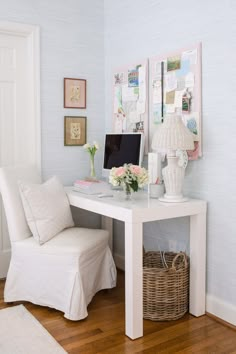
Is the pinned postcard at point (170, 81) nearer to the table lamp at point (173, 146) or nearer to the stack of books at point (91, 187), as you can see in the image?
the table lamp at point (173, 146)

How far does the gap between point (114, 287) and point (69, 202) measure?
72cm

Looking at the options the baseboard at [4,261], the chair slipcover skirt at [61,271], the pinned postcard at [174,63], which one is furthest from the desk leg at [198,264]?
the baseboard at [4,261]

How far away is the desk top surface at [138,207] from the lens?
2.29 m

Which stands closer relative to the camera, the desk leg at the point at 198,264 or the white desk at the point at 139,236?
the white desk at the point at 139,236

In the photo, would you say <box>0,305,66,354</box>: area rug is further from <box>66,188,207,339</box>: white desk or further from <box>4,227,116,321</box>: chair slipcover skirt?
<box>66,188,207,339</box>: white desk

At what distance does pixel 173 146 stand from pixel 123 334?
114cm

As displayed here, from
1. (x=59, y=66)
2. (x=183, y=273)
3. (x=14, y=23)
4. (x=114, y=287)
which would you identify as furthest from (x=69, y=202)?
(x=14, y=23)

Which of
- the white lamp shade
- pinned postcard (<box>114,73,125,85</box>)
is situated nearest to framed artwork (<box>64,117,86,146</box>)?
pinned postcard (<box>114,73,125,85</box>)

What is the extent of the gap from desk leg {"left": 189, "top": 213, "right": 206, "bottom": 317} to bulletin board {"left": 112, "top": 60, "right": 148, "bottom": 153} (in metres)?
0.80

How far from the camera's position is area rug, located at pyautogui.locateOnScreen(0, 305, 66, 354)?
83.9 inches

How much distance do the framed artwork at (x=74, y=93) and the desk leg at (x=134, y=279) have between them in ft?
4.99

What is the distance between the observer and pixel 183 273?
8.41 feet

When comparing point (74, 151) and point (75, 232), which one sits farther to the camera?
point (74, 151)

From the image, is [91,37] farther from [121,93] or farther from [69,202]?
[69,202]
